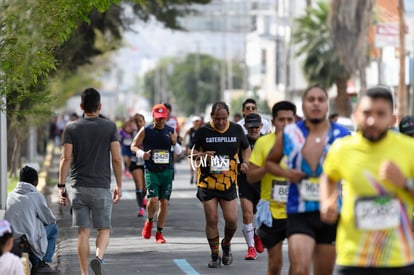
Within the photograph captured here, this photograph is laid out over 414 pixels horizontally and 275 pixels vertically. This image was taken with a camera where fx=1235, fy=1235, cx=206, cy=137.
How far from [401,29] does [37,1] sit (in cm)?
2925

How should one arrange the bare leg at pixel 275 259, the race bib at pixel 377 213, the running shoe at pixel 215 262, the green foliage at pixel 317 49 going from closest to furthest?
the race bib at pixel 377 213 < the bare leg at pixel 275 259 < the running shoe at pixel 215 262 < the green foliage at pixel 317 49

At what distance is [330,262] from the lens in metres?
9.02

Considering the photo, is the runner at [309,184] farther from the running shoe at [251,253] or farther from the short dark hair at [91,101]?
the running shoe at [251,253]

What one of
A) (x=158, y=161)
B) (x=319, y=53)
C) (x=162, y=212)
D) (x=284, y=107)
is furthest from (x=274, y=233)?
(x=319, y=53)

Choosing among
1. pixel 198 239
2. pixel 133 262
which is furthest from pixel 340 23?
pixel 133 262

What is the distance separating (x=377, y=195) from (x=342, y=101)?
4713cm

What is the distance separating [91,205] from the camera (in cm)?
1227

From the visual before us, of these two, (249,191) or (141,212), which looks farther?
(141,212)

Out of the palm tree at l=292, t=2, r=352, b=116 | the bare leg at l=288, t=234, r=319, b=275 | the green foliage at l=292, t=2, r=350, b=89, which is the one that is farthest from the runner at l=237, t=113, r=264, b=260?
the green foliage at l=292, t=2, r=350, b=89

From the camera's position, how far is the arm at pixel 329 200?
7496 mm

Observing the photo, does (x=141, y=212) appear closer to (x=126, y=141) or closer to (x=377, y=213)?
(x=126, y=141)

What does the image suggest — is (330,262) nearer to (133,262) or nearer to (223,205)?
(223,205)

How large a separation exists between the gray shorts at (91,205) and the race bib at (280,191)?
2173 mm

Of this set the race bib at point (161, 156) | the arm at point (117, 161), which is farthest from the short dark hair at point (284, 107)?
the race bib at point (161, 156)
